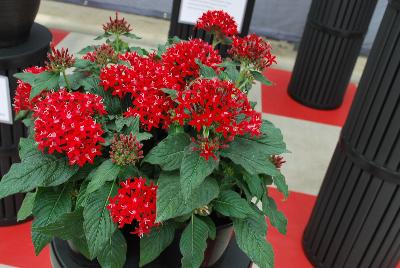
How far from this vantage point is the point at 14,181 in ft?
2.25

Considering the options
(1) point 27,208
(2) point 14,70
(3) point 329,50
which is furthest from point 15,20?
(3) point 329,50

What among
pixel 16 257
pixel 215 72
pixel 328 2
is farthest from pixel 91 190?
pixel 328 2

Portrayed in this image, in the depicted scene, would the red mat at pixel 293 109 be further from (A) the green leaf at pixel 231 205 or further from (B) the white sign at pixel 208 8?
(A) the green leaf at pixel 231 205

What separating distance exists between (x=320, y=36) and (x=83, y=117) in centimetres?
195

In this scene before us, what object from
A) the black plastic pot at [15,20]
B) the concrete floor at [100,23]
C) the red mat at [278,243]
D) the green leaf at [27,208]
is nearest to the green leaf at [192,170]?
the green leaf at [27,208]

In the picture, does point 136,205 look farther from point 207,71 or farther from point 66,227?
point 207,71

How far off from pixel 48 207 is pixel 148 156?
0.21 m

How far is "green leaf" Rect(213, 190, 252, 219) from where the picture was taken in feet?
2.28

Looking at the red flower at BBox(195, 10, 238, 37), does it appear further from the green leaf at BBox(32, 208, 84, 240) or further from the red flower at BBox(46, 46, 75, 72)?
the green leaf at BBox(32, 208, 84, 240)

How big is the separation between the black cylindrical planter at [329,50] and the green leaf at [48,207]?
75.5 inches

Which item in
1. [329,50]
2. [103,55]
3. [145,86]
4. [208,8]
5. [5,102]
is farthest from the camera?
[329,50]

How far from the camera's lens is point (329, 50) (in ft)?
7.66

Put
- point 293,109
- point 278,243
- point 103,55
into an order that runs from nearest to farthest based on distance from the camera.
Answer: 1. point 103,55
2. point 278,243
3. point 293,109

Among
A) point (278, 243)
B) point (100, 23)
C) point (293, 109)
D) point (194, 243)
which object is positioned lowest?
point (278, 243)
